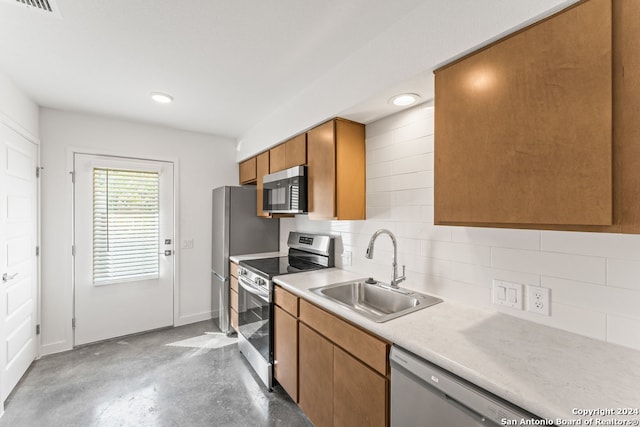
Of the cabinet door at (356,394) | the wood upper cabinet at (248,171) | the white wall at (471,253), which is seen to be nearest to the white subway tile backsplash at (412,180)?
the white wall at (471,253)

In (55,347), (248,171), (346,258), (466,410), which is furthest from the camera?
(248,171)

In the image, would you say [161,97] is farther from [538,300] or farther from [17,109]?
[538,300]

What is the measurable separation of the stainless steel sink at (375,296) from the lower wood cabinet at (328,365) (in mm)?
211

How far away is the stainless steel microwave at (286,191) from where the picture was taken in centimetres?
231

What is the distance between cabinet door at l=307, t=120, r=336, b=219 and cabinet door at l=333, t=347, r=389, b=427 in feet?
3.22

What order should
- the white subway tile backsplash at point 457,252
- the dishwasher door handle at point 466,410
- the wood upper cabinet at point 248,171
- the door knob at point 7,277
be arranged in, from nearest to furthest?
the dishwasher door handle at point 466,410, the white subway tile backsplash at point 457,252, the door knob at point 7,277, the wood upper cabinet at point 248,171

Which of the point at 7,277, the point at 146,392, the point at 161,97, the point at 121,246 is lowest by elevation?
the point at 146,392

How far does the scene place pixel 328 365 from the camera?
1573 mm

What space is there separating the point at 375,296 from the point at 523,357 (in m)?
0.99

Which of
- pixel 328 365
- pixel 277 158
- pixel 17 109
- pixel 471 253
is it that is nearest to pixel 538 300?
pixel 471 253

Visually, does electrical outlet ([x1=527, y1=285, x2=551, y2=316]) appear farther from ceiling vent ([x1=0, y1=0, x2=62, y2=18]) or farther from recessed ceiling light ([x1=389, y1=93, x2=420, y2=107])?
ceiling vent ([x1=0, y1=0, x2=62, y2=18])

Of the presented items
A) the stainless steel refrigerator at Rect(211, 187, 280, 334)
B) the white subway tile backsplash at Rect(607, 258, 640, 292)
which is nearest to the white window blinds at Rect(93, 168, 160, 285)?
the stainless steel refrigerator at Rect(211, 187, 280, 334)

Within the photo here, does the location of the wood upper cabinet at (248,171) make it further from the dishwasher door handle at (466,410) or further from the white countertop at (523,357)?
the dishwasher door handle at (466,410)

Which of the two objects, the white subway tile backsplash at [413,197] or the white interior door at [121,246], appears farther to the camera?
the white interior door at [121,246]
